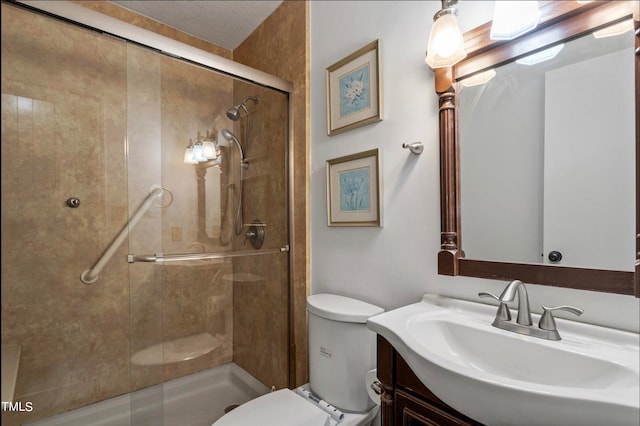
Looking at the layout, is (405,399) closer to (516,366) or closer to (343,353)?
(516,366)

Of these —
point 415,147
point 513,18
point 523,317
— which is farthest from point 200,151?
point 523,317

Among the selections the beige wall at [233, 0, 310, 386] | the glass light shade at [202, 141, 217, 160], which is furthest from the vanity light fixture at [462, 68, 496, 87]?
the glass light shade at [202, 141, 217, 160]

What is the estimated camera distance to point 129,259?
4.66ft

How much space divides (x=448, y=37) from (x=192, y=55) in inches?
43.1

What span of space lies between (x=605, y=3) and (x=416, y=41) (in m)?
0.54

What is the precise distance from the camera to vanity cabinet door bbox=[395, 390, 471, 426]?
2.45 feet

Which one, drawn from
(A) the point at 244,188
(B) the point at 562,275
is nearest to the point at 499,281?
(B) the point at 562,275

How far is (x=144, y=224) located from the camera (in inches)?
54.8

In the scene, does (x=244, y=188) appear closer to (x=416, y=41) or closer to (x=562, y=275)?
(x=416, y=41)

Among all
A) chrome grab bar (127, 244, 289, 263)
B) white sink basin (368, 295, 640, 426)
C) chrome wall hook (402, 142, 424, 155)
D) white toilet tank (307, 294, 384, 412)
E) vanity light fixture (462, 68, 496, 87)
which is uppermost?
vanity light fixture (462, 68, 496, 87)

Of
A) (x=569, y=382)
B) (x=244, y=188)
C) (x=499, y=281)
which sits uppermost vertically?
(x=244, y=188)

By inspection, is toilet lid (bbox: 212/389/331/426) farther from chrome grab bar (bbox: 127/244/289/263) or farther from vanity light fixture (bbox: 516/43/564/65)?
vanity light fixture (bbox: 516/43/564/65)

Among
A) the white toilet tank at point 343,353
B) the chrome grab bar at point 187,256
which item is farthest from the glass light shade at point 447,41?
the chrome grab bar at point 187,256

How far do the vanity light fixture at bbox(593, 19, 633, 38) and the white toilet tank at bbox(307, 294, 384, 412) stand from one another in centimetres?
106
